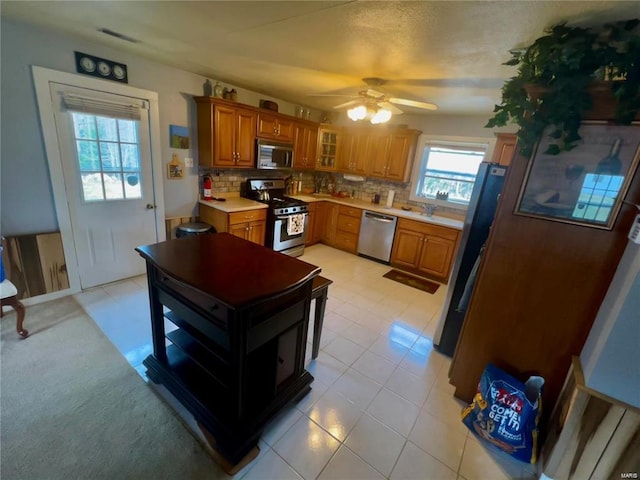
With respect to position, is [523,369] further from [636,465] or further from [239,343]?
[239,343]

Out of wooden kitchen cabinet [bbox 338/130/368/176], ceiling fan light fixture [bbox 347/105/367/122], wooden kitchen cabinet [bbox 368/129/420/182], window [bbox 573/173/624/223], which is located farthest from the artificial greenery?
wooden kitchen cabinet [bbox 338/130/368/176]

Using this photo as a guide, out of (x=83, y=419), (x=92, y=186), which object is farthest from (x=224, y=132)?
(x=83, y=419)

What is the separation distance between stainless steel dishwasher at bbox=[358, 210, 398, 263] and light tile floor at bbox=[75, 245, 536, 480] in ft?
4.26

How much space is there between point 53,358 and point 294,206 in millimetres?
2941

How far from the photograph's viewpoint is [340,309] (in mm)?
3020

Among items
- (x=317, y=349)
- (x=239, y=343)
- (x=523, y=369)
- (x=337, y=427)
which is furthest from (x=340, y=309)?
(x=239, y=343)

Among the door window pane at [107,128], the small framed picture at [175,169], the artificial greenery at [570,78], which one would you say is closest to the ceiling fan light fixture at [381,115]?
the artificial greenery at [570,78]

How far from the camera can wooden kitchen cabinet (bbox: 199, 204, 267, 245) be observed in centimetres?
339

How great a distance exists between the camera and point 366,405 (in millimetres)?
1872

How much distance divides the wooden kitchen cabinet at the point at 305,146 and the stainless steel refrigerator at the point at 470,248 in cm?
296

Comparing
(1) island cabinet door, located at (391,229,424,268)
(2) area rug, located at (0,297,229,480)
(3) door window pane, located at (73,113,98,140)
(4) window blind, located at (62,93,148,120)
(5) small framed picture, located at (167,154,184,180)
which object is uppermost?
(4) window blind, located at (62,93,148,120)

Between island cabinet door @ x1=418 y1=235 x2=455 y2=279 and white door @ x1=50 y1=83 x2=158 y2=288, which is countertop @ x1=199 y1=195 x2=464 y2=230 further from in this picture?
white door @ x1=50 y1=83 x2=158 y2=288

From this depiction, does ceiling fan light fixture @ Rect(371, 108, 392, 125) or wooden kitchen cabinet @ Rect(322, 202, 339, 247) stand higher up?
ceiling fan light fixture @ Rect(371, 108, 392, 125)

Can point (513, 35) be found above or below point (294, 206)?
above
